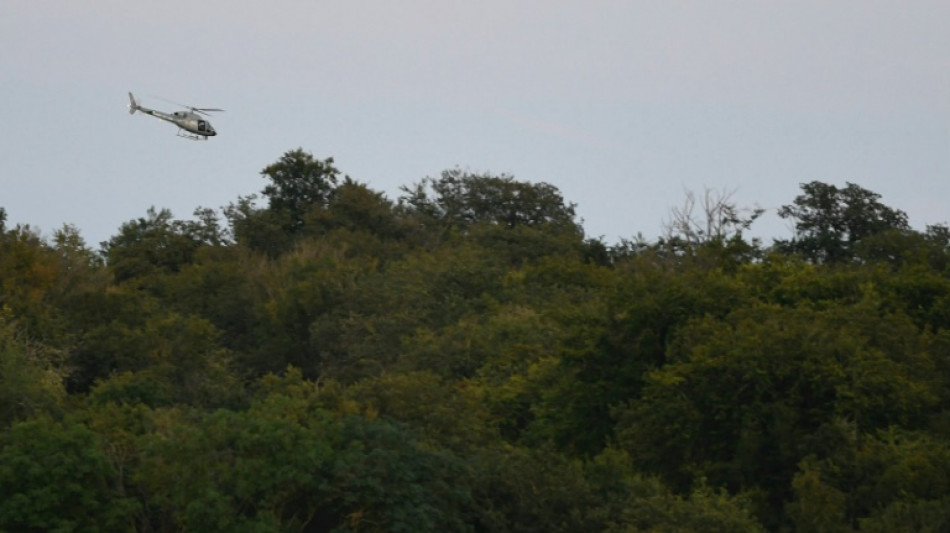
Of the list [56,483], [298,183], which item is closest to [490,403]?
[56,483]

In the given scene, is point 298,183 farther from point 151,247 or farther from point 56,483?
point 56,483

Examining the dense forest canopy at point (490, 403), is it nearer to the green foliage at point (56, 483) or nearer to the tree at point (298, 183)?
the green foliage at point (56, 483)

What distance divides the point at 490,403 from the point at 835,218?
3650cm

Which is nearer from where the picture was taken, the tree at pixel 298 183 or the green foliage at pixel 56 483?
the green foliage at pixel 56 483

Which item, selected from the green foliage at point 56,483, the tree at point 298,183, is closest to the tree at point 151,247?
the tree at point 298,183

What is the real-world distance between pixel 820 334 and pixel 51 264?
86.4ft

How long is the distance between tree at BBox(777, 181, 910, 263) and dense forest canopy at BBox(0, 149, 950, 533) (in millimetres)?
10614

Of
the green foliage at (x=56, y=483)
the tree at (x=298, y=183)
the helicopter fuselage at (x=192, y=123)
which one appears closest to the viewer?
the green foliage at (x=56, y=483)

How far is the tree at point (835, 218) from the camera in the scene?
242 ft

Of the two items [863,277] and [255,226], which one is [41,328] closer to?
[863,277]

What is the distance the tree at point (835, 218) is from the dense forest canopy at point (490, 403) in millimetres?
10614

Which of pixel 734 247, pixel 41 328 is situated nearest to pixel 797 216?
pixel 734 247

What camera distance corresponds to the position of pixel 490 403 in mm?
41969

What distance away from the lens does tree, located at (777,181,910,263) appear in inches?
2906
